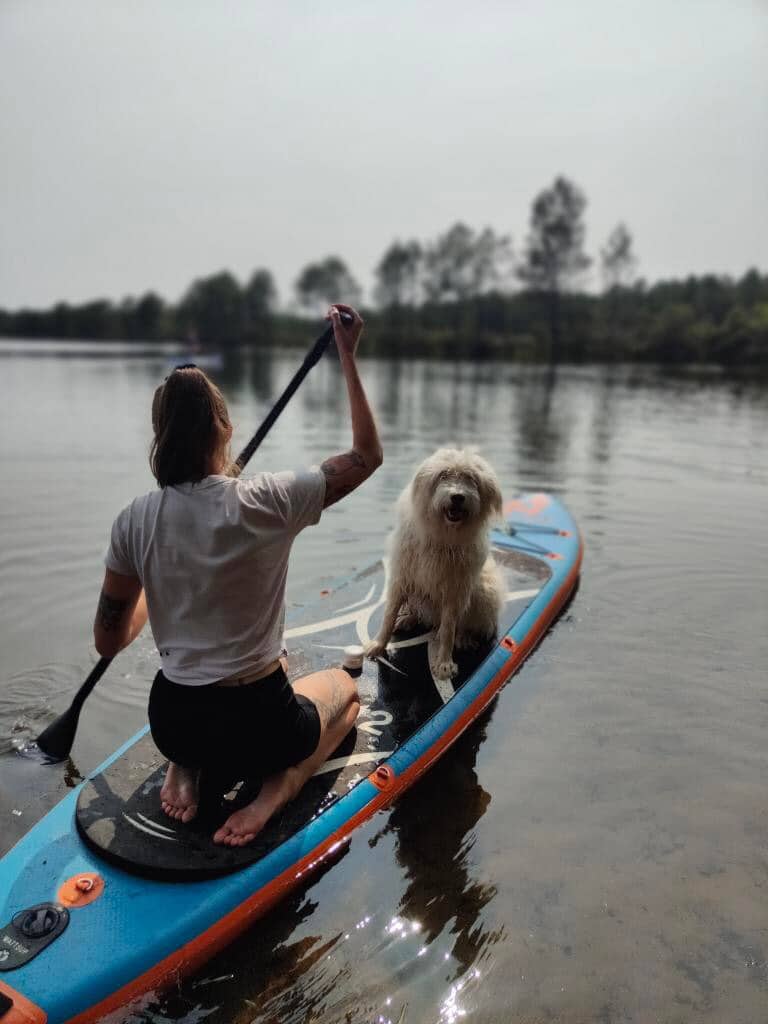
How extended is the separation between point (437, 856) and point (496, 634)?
201cm

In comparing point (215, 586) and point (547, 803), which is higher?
point (215, 586)

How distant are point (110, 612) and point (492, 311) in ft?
225

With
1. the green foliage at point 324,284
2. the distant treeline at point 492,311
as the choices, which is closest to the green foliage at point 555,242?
the distant treeline at point 492,311

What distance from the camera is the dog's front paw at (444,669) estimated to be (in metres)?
4.61

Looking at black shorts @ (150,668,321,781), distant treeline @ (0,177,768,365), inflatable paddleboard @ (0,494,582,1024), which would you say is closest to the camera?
inflatable paddleboard @ (0,494,582,1024)

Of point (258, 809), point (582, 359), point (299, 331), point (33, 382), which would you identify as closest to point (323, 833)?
point (258, 809)

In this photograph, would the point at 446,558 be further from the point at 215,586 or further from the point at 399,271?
the point at 399,271

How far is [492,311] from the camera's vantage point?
222 feet

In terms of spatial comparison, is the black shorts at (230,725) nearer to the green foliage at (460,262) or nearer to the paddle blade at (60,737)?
the paddle blade at (60,737)

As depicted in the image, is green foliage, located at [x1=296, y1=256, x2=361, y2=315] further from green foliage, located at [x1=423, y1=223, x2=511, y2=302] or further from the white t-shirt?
the white t-shirt

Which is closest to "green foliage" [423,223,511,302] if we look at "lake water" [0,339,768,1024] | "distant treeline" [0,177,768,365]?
"distant treeline" [0,177,768,365]

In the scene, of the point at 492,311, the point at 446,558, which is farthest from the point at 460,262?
the point at 446,558

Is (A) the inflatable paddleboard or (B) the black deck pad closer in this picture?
(A) the inflatable paddleboard

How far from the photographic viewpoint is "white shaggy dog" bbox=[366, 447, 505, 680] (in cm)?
445
